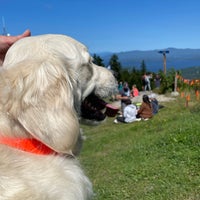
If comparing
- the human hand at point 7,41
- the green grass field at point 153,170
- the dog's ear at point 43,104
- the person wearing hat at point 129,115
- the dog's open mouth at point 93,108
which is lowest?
the person wearing hat at point 129,115

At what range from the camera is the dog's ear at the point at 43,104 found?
244 centimetres

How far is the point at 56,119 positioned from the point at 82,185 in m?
0.47

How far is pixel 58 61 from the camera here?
2844 millimetres

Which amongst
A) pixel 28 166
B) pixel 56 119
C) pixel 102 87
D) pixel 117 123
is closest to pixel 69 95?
pixel 56 119

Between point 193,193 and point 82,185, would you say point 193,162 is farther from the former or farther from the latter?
point 82,185

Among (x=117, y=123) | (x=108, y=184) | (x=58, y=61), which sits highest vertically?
(x=58, y=61)

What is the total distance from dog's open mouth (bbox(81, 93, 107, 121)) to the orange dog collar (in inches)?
51.8

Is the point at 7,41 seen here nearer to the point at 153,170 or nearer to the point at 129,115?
the point at 153,170

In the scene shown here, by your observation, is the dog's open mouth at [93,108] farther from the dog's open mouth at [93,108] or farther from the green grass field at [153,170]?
the green grass field at [153,170]

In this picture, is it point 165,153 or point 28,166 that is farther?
point 165,153

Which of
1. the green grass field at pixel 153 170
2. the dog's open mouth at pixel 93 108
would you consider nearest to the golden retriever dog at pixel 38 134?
the dog's open mouth at pixel 93 108

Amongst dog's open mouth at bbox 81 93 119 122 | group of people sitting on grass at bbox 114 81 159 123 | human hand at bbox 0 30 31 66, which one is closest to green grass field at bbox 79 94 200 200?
dog's open mouth at bbox 81 93 119 122

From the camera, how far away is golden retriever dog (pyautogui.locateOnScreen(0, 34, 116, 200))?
7.80 feet

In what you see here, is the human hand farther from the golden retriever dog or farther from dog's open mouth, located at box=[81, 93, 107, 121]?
the golden retriever dog
